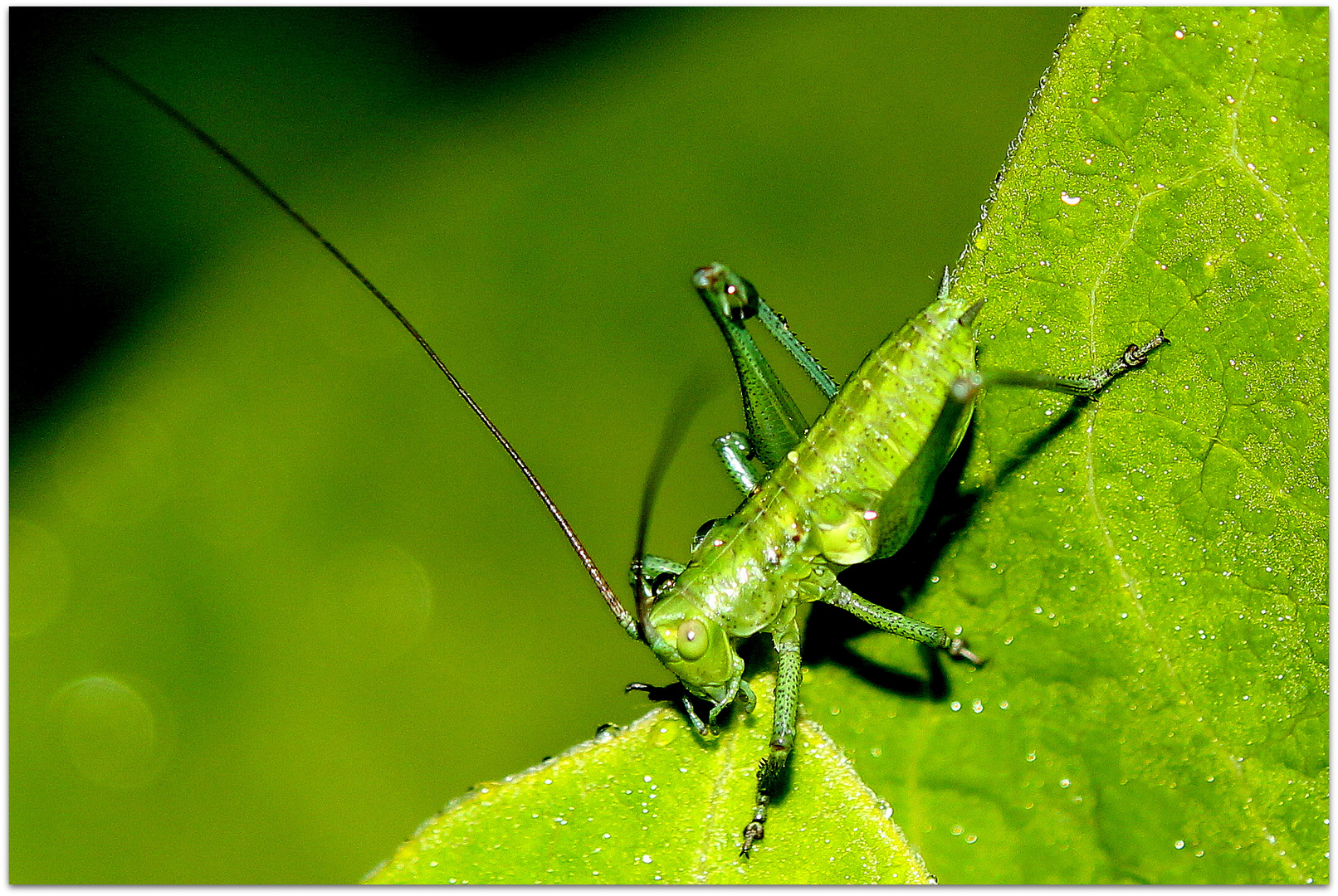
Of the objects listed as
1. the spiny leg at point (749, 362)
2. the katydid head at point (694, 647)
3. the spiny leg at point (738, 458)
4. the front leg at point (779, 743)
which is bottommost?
the front leg at point (779, 743)

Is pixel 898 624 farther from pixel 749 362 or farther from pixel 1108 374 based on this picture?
pixel 749 362

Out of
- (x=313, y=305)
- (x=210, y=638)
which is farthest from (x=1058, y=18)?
(x=210, y=638)

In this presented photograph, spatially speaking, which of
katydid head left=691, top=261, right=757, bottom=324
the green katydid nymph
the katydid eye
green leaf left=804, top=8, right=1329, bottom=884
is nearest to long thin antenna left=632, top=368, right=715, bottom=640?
the green katydid nymph

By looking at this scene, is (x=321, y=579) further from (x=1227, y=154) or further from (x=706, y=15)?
(x=1227, y=154)

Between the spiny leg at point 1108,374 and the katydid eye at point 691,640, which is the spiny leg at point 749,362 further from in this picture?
the spiny leg at point 1108,374

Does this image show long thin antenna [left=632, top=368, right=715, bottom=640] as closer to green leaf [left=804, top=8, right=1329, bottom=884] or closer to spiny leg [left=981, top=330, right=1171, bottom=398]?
green leaf [left=804, top=8, right=1329, bottom=884]

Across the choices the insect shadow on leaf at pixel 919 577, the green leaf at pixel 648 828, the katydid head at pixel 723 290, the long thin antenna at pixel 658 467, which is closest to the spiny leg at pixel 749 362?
the katydid head at pixel 723 290
